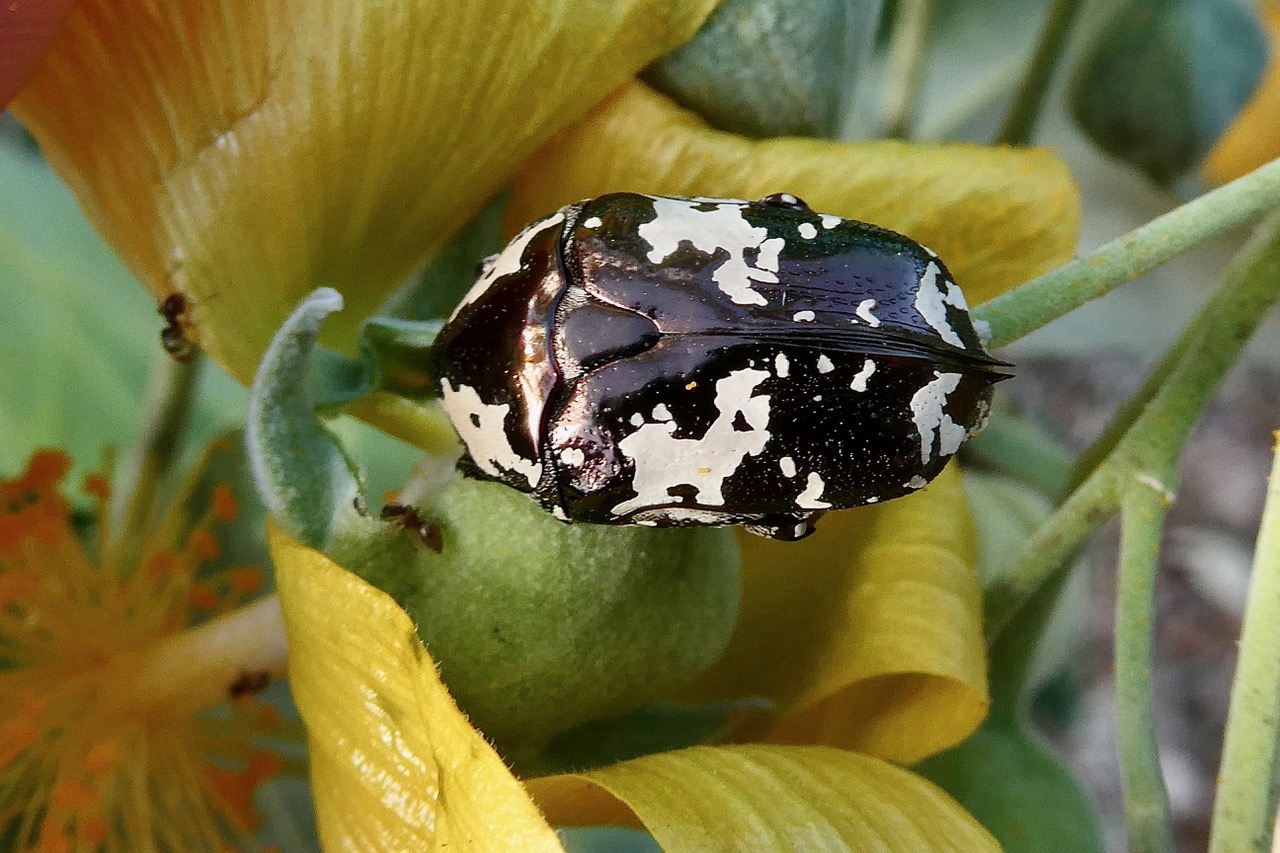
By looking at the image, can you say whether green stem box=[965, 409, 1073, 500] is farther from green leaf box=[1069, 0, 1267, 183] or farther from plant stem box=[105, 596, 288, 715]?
plant stem box=[105, 596, 288, 715]

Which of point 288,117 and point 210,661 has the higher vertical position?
point 288,117

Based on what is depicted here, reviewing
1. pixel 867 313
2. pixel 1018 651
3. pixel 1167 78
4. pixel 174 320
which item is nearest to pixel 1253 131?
pixel 1167 78

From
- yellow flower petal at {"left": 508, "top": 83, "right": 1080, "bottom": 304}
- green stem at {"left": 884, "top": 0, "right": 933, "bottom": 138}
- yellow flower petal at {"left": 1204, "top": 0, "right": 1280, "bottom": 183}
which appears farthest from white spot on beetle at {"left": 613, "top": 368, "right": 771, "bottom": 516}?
yellow flower petal at {"left": 1204, "top": 0, "right": 1280, "bottom": 183}

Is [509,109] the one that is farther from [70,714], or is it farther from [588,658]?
[70,714]

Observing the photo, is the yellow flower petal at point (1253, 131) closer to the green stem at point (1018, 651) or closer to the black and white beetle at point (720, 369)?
the green stem at point (1018, 651)

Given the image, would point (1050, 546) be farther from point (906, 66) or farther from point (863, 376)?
point (906, 66)

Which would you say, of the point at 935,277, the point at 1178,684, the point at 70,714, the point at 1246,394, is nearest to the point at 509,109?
the point at 935,277

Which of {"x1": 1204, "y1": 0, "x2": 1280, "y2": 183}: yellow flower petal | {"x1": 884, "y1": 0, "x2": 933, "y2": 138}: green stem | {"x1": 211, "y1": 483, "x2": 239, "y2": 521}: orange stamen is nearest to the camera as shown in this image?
{"x1": 211, "y1": 483, "x2": 239, "y2": 521}: orange stamen
